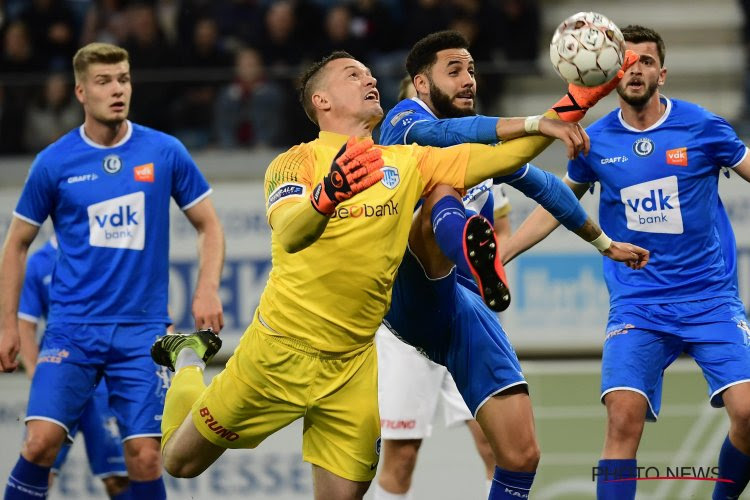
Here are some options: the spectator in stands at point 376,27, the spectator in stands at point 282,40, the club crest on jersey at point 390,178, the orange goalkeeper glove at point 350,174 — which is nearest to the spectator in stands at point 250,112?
the spectator in stands at point 282,40

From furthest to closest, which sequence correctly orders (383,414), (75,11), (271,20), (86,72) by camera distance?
(75,11)
(271,20)
(383,414)
(86,72)

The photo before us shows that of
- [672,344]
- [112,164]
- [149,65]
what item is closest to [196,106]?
[149,65]

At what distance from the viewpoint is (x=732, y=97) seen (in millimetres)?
10000

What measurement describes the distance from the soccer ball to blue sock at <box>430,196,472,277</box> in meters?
0.70

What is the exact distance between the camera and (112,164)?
23.1ft

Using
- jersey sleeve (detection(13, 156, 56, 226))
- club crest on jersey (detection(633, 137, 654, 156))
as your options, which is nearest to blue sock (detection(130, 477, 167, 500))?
jersey sleeve (detection(13, 156, 56, 226))

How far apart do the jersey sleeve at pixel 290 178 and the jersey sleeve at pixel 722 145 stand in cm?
229

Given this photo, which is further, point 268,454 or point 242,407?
point 268,454

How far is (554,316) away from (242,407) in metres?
4.27

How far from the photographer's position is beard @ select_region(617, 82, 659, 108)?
668 cm

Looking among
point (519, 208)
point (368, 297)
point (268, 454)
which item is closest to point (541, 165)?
point (519, 208)

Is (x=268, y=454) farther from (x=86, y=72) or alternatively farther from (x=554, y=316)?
(x=86, y=72)

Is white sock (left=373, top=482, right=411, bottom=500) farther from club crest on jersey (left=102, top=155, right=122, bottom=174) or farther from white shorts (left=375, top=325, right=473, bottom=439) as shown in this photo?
club crest on jersey (left=102, top=155, right=122, bottom=174)

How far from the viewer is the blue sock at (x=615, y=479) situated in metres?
6.17
